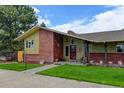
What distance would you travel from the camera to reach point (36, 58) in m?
25.3

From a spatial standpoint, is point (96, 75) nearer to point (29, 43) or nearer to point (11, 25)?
point (29, 43)

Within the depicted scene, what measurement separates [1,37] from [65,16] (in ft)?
36.5

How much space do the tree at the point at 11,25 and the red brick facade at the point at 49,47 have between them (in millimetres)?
12607

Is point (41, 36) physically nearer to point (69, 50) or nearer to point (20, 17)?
point (69, 50)

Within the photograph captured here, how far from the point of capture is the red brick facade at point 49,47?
2373 centimetres

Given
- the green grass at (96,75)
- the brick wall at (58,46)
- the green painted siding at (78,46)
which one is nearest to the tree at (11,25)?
the brick wall at (58,46)

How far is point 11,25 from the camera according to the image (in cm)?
3778

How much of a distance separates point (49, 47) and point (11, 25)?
16.0 metres

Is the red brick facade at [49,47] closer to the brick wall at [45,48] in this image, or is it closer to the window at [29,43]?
the brick wall at [45,48]

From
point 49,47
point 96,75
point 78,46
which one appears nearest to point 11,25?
point 49,47

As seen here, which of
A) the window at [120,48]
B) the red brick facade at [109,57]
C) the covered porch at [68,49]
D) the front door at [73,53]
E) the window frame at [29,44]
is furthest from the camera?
the window frame at [29,44]
